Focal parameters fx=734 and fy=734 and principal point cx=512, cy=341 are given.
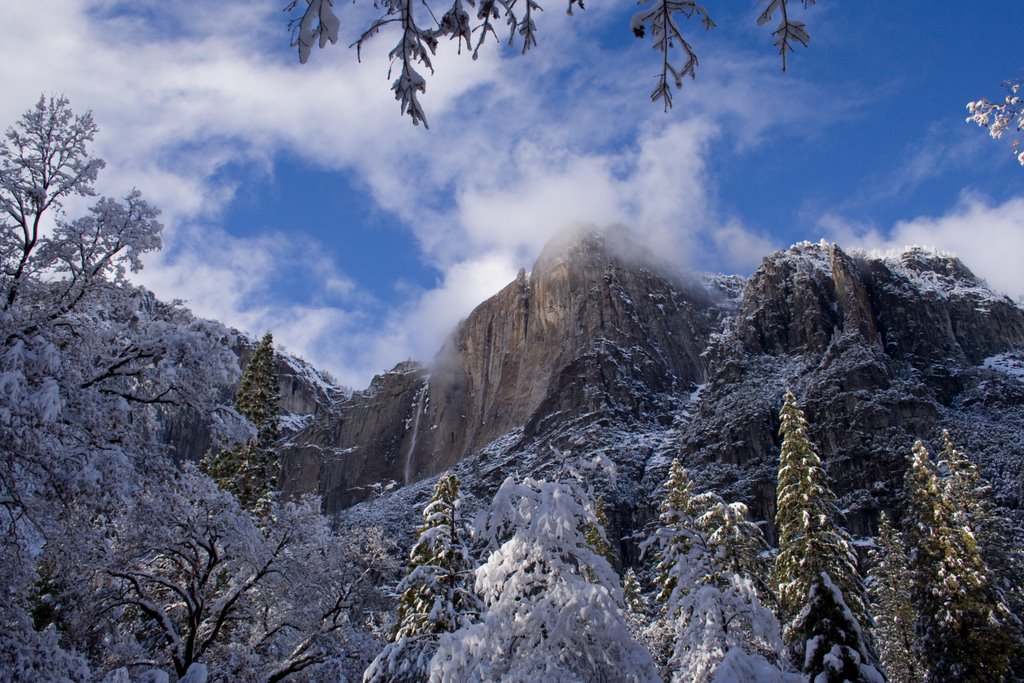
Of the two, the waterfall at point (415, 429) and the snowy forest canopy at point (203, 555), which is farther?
the waterfall at point (415, 429)

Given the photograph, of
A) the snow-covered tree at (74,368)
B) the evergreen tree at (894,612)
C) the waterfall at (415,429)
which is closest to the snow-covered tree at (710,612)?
the snow-covered tree at (74,368)

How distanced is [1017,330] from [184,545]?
5228 inches

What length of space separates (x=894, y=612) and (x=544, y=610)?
32.0 metres

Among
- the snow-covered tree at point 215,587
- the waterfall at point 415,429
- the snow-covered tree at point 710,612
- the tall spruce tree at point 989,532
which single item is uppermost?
the waterfall at point 415,429

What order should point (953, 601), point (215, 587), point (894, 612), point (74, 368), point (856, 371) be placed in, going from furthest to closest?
point (856, 371) < point (894, 612) < point (953, 601) < point (215, 587) < point (74, 368)

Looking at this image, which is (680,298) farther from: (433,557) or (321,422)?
(433,557)

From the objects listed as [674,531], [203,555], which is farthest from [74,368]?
[674,531]

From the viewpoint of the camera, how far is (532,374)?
5315 inches

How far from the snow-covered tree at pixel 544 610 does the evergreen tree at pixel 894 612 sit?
2627 cm

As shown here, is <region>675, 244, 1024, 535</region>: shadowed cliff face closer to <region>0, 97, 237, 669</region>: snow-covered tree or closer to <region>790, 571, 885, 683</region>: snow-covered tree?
<region>790, 571, 885, 683</region>: snow-covered tree

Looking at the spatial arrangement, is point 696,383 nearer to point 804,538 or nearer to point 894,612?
point 894,612

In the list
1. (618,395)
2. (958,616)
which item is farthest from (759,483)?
(958,616)

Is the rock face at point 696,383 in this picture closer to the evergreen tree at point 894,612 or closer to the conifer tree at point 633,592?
the evergreen tree at point 894,612

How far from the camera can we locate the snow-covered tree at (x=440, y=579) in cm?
1669
